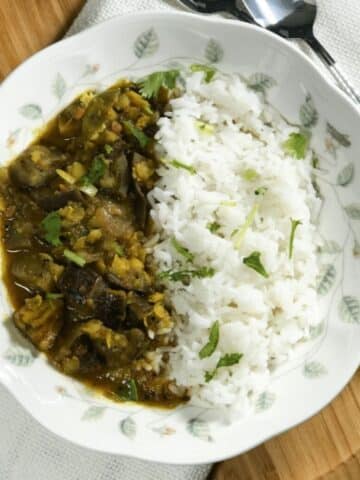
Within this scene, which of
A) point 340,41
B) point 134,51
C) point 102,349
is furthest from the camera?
point 340,41

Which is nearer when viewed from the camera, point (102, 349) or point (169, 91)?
point (102, 349)

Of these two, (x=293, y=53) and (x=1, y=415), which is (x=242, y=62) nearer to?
(x=293, y=53)

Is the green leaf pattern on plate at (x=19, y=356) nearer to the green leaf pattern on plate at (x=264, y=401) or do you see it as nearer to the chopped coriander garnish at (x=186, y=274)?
the chopped coriander garnish at (x=186, y=274)

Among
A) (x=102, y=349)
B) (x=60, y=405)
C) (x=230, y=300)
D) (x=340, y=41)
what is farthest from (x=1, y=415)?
(x=340, y=41)

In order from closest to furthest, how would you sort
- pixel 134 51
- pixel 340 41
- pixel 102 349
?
1. pixel 102 349
2. pixel 134 51
3. pixel 340 41

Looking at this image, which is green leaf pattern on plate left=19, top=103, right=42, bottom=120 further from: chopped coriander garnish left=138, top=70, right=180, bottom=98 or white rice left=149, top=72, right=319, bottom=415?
white rice left=149, top=72, right=319, bottom=415

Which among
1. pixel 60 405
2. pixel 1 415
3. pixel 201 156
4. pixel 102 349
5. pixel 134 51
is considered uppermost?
pixel 134 51
